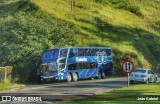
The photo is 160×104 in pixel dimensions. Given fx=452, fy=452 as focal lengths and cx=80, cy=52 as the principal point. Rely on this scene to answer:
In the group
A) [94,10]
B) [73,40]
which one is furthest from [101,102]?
[94,10]

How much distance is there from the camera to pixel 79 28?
7188 centimetres

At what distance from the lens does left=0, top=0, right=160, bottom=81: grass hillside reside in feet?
166

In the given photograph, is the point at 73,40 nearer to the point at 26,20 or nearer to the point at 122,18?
the point at 26,20

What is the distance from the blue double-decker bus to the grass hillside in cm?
273

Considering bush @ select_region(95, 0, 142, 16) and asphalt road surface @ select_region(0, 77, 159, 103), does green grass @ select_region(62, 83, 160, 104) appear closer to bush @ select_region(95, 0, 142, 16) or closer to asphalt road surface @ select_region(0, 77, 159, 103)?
asphalt road surface @ select_region(0, 77, 159, 103)

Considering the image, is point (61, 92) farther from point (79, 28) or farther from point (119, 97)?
point (79, 28)

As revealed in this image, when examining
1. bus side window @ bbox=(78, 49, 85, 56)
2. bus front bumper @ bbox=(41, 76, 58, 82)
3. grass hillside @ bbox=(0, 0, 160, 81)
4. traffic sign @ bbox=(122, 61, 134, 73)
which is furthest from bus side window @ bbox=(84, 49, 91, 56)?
traffic sign @ bbox=(122, 61, 134, 73)

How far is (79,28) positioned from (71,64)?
24.2 m

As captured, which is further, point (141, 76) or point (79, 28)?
point (79, 28)

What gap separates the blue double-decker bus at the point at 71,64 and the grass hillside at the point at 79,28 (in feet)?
8.94

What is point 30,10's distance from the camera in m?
70.4

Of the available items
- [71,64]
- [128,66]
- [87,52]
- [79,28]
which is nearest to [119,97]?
[128,66]

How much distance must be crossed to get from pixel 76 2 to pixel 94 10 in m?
4.03

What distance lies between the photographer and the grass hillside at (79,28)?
50688 millimetres
